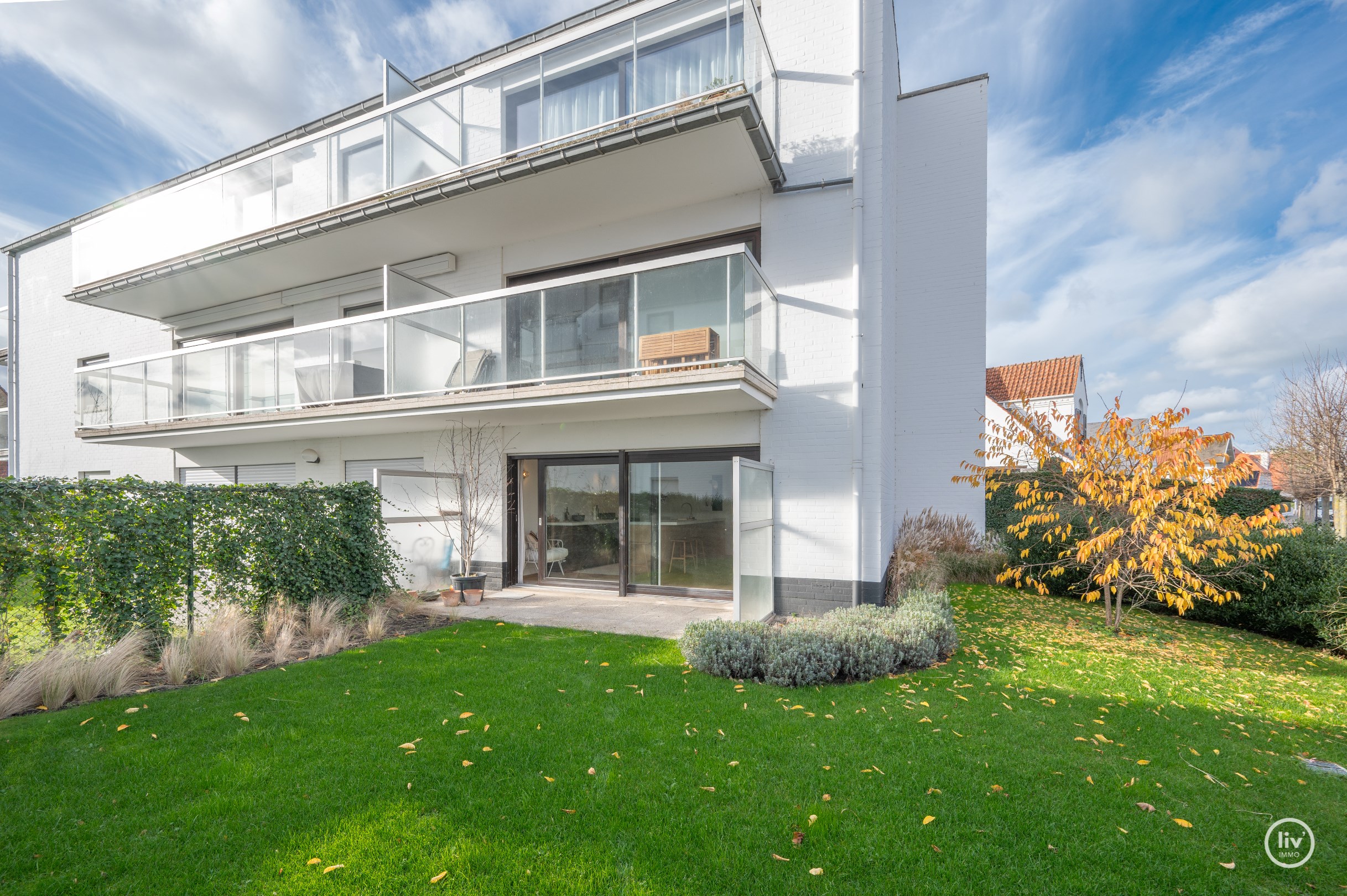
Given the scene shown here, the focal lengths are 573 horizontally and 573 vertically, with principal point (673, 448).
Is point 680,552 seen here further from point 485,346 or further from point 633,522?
point 485,346

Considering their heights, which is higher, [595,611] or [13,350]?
[13,350]

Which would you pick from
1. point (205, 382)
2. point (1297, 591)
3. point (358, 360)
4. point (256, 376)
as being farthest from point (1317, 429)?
point (205, 382)

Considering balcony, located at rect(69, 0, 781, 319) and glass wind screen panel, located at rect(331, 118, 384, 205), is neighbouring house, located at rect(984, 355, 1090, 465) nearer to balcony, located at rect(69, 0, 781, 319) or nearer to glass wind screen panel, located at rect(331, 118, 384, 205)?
balcony, located at rect(69, 0, 781, 319)

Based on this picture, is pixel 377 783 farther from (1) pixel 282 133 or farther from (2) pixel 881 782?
A: (1) pixel 282 133

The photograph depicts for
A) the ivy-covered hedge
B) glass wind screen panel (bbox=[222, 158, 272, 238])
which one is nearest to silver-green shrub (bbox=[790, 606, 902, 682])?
the ivy-covered hedge

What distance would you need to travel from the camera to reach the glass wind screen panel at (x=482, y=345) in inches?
323

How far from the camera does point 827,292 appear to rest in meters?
8.05

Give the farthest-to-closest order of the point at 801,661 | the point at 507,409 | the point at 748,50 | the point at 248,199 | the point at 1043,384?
the point at 1043,384, the point at 248,199, the point at 507,409, the point at 748,50, the point at 801,661

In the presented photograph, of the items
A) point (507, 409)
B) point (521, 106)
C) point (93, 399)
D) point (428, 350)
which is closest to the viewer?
point (507, 409)

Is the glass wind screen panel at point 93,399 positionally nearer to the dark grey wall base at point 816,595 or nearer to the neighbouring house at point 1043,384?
the dark grey wall base at point 816,595

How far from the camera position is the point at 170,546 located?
19.4 feet

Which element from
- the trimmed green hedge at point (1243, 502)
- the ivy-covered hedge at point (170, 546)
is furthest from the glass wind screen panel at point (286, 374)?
the trimmed green hedge at point (1243, 502)

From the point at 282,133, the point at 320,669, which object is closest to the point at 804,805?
the point at 320,669

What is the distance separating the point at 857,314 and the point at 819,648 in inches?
176
